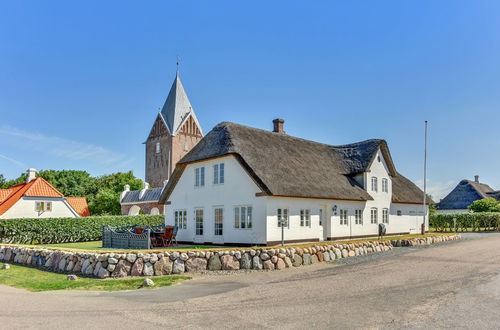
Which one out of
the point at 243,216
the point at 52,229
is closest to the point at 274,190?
the point at 243,216

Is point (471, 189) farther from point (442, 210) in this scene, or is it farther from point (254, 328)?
point (254, 328)

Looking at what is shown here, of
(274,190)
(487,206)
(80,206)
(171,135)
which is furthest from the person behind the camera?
(171,135)

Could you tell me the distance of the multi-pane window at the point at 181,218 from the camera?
2292 centimetres

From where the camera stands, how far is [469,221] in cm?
3959

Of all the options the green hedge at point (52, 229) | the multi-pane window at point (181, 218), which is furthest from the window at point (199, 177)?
the green hedge at point (52, 229)

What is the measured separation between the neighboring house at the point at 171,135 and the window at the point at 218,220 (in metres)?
54.1

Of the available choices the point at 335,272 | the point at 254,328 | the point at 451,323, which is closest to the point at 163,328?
the point at 254,328

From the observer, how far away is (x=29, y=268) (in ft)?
53.7

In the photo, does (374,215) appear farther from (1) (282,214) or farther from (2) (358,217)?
(1) (282,214)

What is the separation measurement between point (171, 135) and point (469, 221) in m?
51.0

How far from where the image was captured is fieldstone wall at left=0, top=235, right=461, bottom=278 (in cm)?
1413

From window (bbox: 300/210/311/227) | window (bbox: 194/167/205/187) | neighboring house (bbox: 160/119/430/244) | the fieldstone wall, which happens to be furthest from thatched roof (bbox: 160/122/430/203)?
the fieldstone wall

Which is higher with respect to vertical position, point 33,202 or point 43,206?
point 33,202

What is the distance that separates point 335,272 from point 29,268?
11954 millimetres
